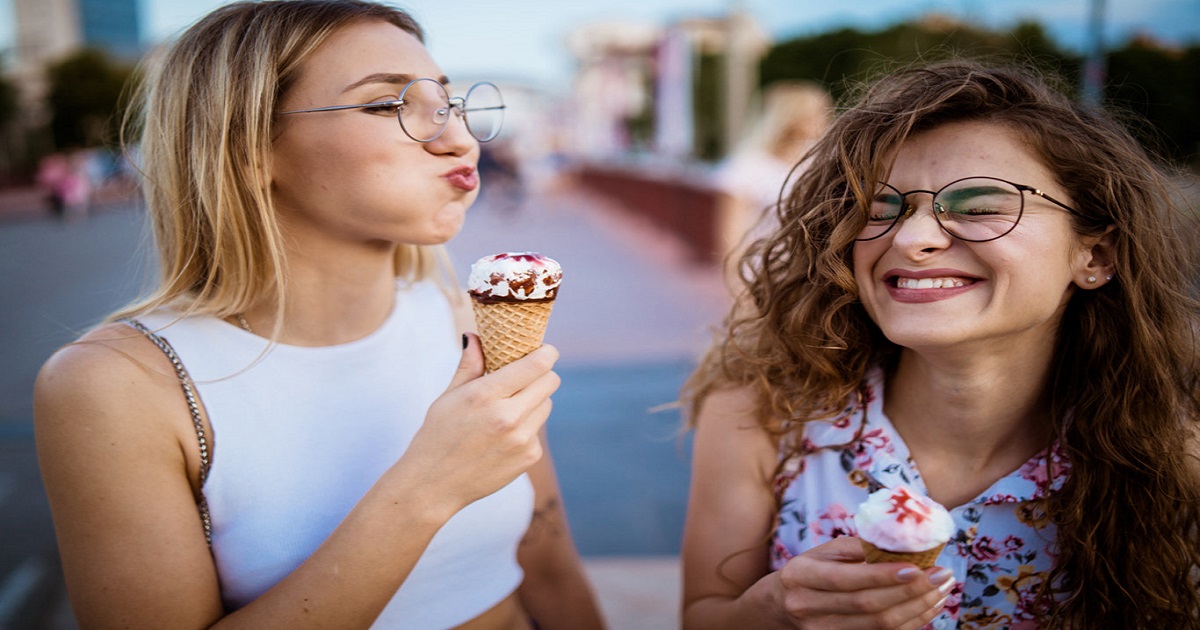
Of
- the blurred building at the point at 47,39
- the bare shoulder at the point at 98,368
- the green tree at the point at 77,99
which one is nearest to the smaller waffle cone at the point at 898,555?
the bare shoulder at the point at 98,368

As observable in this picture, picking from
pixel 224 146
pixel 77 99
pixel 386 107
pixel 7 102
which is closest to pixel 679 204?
pixel 386 107

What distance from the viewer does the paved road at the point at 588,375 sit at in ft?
13.2

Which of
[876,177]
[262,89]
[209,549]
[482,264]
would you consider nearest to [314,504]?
[209,549]

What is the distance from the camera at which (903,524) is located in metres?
1.38

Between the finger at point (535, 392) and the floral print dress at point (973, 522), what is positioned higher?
the finger at point (535, 392)

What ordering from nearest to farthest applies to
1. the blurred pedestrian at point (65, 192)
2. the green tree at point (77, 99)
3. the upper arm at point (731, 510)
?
the upper arm at point (731, 510), the blurred pedestrian at point (65, 192), the green tree at point (77, 99)

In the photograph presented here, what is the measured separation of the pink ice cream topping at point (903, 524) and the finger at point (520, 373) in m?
0.65

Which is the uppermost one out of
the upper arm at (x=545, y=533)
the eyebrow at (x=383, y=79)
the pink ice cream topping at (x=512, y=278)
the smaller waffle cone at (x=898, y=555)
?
the eyebrow at (x=383, y=79)

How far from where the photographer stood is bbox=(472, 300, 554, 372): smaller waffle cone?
5.48 feet

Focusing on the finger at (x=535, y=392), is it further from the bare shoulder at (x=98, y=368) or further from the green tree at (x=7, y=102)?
the green tree at (x=7, y=102)

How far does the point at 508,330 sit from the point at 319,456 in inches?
21.2

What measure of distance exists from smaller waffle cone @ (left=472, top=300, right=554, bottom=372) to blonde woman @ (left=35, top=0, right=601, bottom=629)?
0.29 ft

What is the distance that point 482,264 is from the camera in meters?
1.73

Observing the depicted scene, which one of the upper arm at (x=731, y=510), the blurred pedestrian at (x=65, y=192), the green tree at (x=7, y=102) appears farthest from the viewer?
the green tree at (x=7, y=102)
